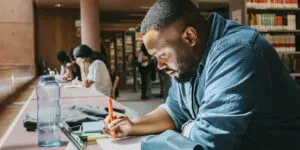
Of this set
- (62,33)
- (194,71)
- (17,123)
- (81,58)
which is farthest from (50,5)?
(194,71)

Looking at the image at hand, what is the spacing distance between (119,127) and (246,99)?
66 cm

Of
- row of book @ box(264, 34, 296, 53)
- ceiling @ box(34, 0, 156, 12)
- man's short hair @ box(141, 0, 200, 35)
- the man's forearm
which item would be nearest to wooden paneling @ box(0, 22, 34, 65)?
ceiling @ box(34, 0, 156, 12)

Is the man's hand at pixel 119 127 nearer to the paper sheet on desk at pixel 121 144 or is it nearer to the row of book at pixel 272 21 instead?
the paper sheet on desk at pixel 121 144

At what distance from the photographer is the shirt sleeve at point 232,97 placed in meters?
0.92

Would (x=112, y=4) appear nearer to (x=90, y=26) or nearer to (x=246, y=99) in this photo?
(x=90, y=26)

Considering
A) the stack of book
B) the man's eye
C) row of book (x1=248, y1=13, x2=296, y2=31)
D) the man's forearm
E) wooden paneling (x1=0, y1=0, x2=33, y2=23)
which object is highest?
wooden paneling (x1=0, y1=0, x2=33, y2=23)

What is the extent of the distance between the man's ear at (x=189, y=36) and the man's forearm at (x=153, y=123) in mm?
494

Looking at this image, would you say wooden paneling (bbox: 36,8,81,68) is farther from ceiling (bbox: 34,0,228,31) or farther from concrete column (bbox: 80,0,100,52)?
concrete column (bbox: 80,0,100,52)

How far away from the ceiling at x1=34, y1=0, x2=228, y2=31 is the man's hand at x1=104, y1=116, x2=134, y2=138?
883 centimetres

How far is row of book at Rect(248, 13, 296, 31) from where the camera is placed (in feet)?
18.4

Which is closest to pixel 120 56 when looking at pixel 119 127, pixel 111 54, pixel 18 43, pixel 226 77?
pixel 111 54

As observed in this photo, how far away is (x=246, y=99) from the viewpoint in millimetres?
924

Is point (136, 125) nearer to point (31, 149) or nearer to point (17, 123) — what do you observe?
point (31, 149)

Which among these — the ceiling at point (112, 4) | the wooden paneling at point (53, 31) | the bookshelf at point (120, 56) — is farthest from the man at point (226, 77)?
the wooden paneling at point (53, 31)
